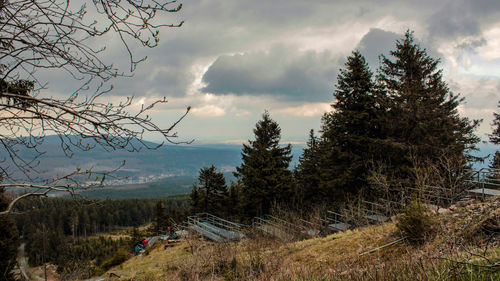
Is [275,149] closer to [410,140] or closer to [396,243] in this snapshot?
[410,140]

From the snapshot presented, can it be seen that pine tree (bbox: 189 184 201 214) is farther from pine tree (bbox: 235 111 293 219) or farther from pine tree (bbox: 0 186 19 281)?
pine tree (bbox: 0 186 19 281)

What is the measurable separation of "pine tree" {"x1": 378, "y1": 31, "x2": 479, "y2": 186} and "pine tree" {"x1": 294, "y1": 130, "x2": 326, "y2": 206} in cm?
1266

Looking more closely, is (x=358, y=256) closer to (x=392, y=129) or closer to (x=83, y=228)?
(x=392, y=129)

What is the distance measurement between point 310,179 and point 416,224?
25797 mm

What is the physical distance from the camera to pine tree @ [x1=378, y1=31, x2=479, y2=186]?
756 inches

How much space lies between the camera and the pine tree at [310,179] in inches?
1325

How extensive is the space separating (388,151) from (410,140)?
6.36 ft

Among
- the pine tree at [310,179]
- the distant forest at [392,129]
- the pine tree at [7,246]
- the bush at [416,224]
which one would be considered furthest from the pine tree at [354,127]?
the pine tree at [7,246]

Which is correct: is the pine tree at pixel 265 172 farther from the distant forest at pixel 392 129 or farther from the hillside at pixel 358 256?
the hillside at pixel 358 256

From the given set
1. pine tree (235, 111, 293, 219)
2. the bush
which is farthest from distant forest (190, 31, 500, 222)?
the bush

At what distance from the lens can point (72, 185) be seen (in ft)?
10.3

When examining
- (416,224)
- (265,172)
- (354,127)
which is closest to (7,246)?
(265,172)

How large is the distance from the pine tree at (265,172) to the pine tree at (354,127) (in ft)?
23.6

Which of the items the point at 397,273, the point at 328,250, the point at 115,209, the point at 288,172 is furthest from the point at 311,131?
the point at 115,209
